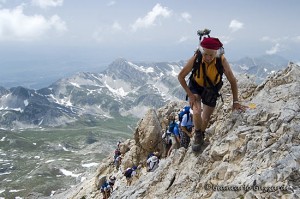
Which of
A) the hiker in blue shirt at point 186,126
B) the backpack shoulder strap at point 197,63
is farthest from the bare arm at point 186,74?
the hiker in blue shirt at point 186,126

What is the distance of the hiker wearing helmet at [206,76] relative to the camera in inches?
563

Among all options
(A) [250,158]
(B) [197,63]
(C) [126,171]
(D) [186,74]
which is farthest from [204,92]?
(C) [126,171]

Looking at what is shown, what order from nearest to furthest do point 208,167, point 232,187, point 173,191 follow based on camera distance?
1. point 232,187
2. point 208,167
3. point 173,191

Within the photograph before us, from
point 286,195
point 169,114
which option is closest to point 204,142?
point 286,195

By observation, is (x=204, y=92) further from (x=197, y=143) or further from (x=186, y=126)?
(x=186, y=126)

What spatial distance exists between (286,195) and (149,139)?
3200 centimetres

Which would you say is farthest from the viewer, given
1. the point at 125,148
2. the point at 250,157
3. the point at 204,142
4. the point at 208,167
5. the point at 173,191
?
the point at 125,148

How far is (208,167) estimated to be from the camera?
16484 millimetres

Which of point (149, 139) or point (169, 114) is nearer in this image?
point (149, 139)

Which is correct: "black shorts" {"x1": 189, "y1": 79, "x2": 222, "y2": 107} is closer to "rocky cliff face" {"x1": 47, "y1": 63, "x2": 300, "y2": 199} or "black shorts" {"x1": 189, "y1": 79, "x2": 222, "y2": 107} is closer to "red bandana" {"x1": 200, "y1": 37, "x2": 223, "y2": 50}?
"rocky cliff face" {"x1": 47, "y1": 63, "x2": 300, "y2": 199}

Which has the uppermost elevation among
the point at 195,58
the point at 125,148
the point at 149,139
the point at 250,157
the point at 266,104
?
the point at 195,58

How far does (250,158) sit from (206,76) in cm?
408

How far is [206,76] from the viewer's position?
15.4 m

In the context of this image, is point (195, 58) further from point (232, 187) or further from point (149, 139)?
point (149, 139)
